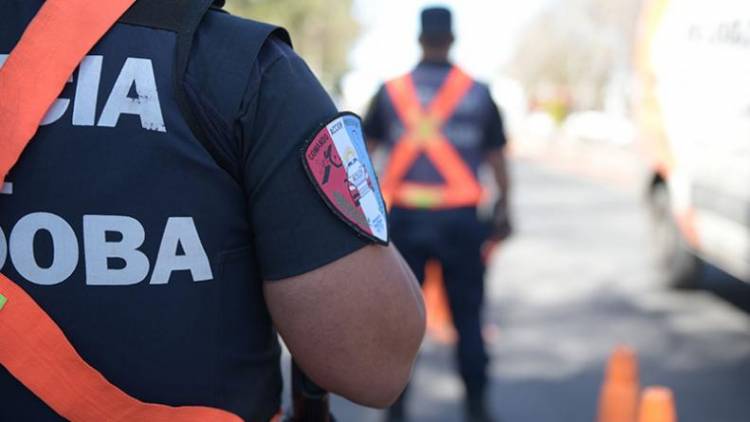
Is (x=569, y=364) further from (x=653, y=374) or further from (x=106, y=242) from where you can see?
(x=106, y=242)

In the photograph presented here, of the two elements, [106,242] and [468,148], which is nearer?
[106,242]

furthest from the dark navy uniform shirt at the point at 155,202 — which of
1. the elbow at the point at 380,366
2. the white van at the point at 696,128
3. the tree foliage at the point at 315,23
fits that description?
the tree foliage at the point at 315,23

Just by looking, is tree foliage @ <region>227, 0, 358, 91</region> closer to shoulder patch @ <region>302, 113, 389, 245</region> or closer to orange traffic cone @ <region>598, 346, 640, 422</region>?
orange traffic cone @ <region>598, 346, 640, 422</region>

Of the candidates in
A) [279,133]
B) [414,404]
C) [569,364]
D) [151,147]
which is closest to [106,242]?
[151,147]

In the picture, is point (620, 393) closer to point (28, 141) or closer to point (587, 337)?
point (587, 337)

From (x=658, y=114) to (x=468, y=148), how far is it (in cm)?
351

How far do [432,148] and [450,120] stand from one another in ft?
0.49

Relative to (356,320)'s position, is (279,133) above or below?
above

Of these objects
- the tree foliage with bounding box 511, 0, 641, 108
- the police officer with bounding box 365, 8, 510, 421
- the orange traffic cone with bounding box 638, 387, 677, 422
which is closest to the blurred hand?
the police officer with bounding box 365, 8, 510, 421

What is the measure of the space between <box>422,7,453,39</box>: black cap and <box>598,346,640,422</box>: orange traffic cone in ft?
5.30

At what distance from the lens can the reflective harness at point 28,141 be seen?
1.23 meters

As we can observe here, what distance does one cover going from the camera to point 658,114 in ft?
24.0

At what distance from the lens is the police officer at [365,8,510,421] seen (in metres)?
4.25

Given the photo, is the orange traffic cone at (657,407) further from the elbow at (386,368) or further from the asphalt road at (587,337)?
the elbow at (386,368)
